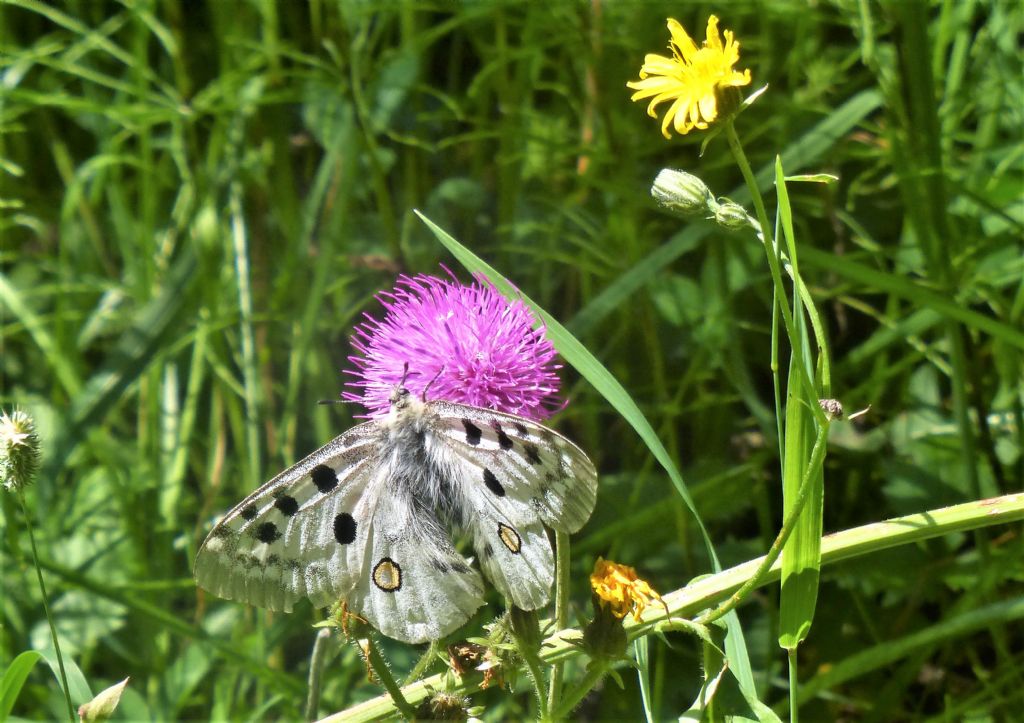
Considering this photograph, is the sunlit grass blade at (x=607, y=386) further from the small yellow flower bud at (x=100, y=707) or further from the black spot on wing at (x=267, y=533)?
the small yellow flower bud at (x=100, y=707)

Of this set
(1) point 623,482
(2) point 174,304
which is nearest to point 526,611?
(1) point 623,482

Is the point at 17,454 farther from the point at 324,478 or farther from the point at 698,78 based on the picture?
the point at 698,78

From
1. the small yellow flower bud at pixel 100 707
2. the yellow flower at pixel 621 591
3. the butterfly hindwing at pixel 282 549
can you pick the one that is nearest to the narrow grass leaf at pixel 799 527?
the yellow flower at pixel 621 591

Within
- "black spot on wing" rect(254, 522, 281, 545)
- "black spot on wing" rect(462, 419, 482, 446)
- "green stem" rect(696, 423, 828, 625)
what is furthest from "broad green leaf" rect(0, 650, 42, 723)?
"green stem" rect(696, 423, 828, 625)

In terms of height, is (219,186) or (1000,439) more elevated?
(219,186)

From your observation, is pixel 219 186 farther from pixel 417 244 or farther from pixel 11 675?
pixel 11 675

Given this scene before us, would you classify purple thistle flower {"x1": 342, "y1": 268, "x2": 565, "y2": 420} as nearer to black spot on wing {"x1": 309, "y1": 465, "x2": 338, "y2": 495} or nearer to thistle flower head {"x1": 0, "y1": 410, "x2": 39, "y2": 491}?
black spot on wing {"x1": 309, "y1": 465, "x2": 338, "y2": 495}
